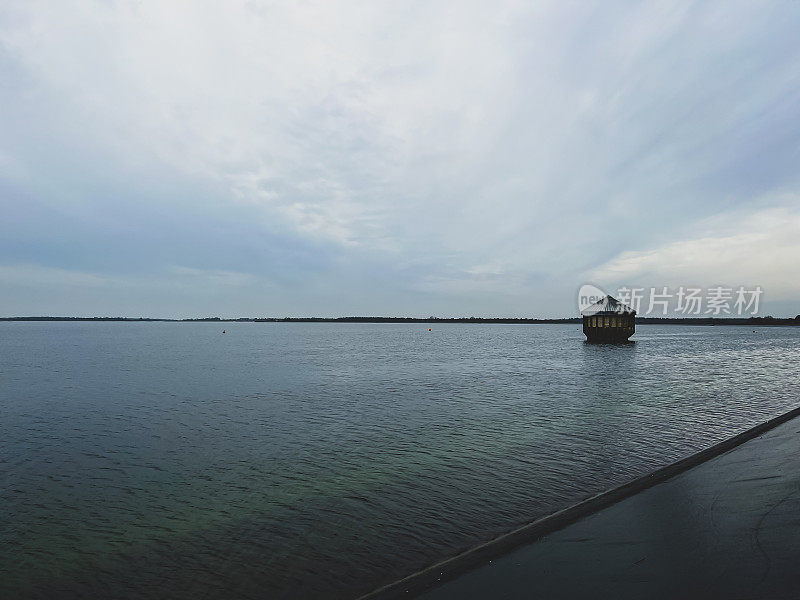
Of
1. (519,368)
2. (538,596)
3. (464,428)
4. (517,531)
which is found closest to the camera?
(538,596)

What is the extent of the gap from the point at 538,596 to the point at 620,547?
86.8 inches

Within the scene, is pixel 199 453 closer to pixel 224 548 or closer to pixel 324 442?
pixel 324 442

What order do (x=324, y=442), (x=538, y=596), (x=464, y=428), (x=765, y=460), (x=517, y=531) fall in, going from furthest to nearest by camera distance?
(x=464, y=428), (x=324, y=442), (x=765, y=460), (x=517, y=531), (x=538, y=596)

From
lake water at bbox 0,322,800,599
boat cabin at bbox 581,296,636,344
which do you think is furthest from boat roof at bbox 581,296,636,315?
lake water at bbox 0,322,800,599

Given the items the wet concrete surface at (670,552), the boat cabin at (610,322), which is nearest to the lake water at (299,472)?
the wet concrete surface at (670,552)

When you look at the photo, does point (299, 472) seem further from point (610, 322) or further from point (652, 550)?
point (610, 322)

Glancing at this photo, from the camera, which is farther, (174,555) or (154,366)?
(154,366)

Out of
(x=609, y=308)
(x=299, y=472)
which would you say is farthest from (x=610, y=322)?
(x=299, y=472)

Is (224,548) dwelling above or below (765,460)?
below

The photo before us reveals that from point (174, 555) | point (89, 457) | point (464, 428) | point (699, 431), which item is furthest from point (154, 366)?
point (699, 431)

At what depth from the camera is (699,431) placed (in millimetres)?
17906

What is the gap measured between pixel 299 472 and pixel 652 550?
32.6ft

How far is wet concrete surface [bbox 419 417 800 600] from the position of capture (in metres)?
5.97

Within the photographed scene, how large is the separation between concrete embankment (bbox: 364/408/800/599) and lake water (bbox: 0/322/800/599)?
4.00ft
